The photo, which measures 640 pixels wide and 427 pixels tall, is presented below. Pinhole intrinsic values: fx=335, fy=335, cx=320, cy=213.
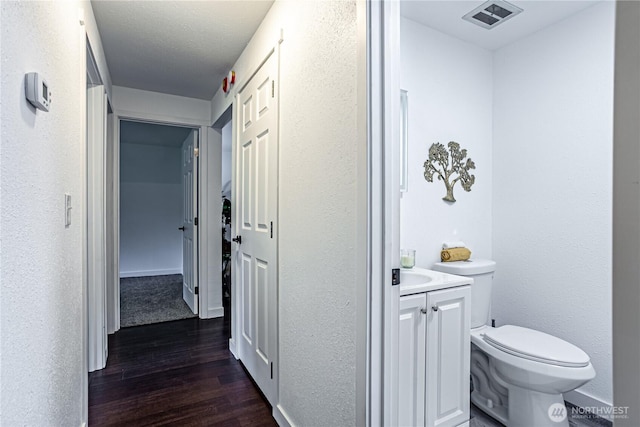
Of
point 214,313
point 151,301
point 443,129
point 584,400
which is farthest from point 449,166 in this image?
point 151,301

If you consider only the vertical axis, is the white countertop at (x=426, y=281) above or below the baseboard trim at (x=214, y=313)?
above

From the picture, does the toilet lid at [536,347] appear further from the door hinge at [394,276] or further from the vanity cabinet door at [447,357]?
the door hinge at [394,276]

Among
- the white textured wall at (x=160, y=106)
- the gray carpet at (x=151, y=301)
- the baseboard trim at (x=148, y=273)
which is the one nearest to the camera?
the white textured wall at (x=160, y=106)

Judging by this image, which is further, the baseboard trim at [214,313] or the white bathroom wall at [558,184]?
the baseboard trim at [214,313]

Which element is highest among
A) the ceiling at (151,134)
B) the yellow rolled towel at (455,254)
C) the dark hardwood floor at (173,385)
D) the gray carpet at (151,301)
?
the ceiling at (151,134)

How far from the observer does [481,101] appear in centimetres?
245

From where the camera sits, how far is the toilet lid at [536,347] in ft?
5.13

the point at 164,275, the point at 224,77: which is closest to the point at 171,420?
the point at 224,77

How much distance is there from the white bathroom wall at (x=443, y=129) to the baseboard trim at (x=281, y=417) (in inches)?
45.4

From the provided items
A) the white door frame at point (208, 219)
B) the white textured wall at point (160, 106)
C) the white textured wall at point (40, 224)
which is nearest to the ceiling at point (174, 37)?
the white textured wall at point (160, 106)

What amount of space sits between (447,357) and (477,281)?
656 millimetres

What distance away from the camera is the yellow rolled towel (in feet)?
6.98

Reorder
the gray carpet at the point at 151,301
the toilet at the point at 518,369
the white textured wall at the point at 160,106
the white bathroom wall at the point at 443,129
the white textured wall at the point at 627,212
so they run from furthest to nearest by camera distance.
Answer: the gray carpet at the point at 151,301 → the white textured wall at the point at 160,106 → the white bathroom wall at the point at 443,129 → the toilet at the point at 518,369 → the white textured wall at the point at 627,212

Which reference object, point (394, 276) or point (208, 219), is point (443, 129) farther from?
point (208, 219)
